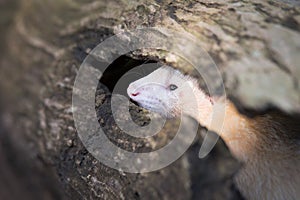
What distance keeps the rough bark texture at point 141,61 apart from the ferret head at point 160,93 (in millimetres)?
35

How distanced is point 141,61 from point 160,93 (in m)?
0.07

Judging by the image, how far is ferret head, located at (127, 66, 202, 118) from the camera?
31.6 inches

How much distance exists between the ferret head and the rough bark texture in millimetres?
35

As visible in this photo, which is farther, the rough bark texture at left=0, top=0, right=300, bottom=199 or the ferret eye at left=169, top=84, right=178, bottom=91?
the ferret eye at left=169, top=84, right=178, bottom=91

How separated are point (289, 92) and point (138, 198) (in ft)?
1.08

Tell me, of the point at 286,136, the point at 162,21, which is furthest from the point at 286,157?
the point at 162,21

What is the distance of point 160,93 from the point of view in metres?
0.81

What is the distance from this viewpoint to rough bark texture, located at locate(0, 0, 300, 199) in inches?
26.8

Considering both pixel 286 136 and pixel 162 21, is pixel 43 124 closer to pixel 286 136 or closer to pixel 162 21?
pixel 162 21

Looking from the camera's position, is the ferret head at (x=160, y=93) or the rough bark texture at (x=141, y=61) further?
the ferret head at (x=160, y=93)

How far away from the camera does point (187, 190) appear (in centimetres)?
74

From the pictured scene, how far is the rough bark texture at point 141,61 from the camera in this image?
0.68m

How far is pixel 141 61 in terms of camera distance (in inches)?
32.9

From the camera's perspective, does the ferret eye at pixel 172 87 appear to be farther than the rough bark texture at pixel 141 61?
Yes
